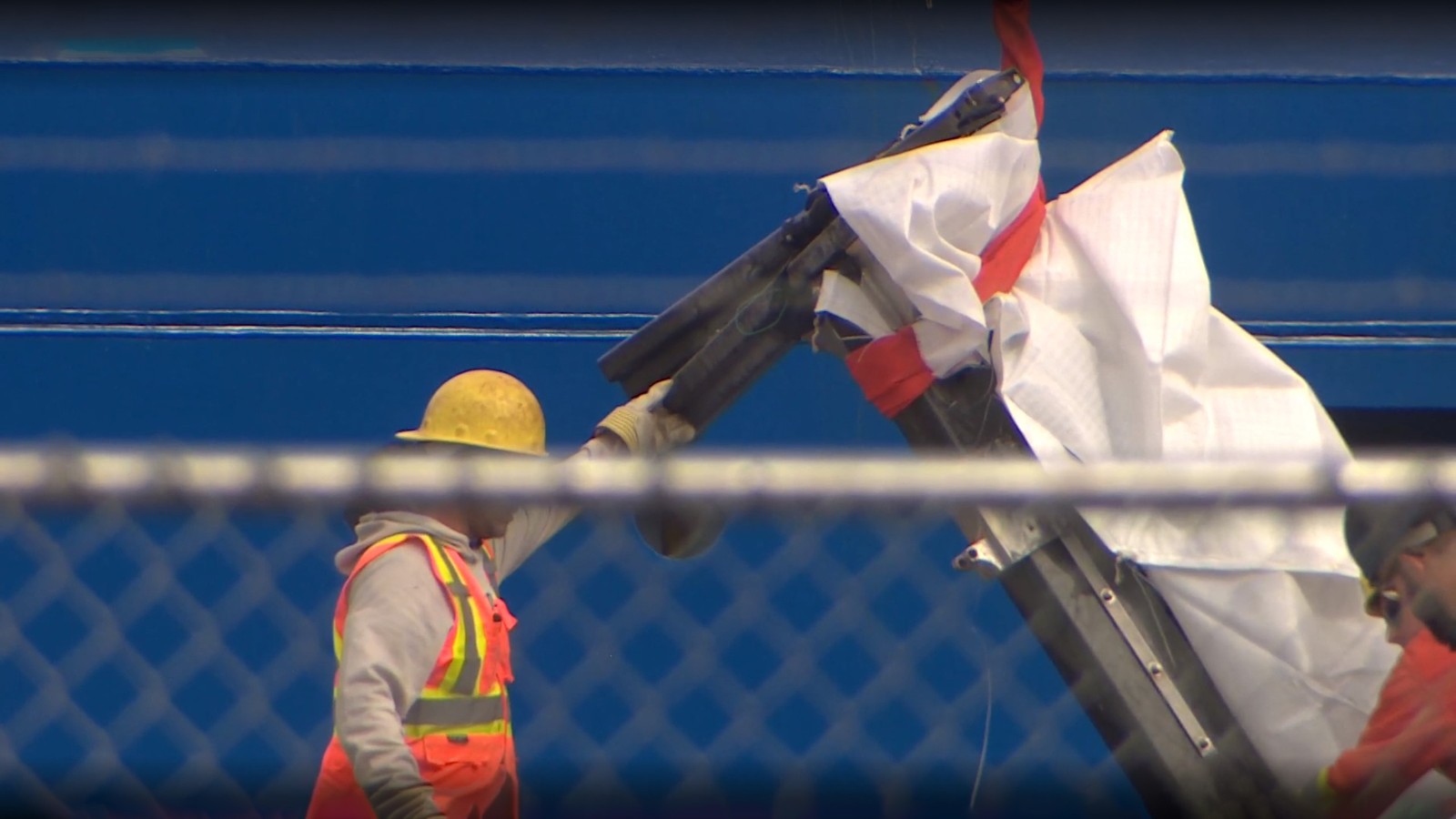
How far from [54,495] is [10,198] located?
11.1 feet

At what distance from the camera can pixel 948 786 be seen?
255cm

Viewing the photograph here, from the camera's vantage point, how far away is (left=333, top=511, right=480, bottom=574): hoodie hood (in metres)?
2.85

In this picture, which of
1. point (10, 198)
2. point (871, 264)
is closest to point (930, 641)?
point (871, 264)

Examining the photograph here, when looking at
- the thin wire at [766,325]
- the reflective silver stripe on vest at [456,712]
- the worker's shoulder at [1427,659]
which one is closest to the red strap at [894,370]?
the thin wire at [766,325]

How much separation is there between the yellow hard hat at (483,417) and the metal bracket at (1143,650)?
49.2 inches

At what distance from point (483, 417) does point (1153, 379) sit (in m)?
1.34

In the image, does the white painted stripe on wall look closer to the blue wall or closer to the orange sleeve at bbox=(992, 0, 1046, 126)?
the blue wall

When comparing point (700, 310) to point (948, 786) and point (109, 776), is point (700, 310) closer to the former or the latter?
point (948, 786)

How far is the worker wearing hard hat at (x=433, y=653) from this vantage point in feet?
8.32

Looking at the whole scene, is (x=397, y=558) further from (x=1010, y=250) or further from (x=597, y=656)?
(x=1010, y=250)

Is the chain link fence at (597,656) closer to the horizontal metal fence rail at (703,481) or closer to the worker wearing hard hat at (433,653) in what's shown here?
the worker wearing hard hat at (433,653)

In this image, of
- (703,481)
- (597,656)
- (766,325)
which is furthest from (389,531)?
(703,481)

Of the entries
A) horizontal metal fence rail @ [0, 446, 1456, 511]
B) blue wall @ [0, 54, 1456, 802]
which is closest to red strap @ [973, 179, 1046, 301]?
horizontal metal fence rail @ [0, 446, 1456, 511]

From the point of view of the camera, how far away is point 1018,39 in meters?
2.80
